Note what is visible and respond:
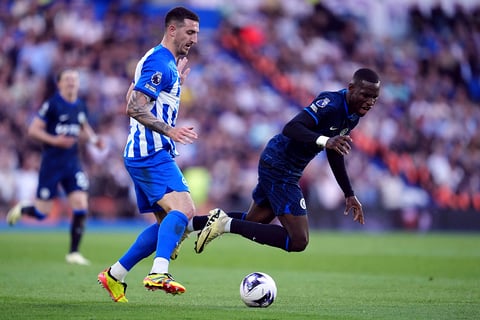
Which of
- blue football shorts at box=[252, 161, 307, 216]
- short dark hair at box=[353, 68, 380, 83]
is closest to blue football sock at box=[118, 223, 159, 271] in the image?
blue football shorts at box=[252, 161, 307, 216]

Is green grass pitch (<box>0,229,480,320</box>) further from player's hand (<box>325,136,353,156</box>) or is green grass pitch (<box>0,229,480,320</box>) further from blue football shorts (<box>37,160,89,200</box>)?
player's hand (<box>325,136,353,156</box>)

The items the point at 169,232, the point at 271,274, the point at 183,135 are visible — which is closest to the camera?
the point at 183,135

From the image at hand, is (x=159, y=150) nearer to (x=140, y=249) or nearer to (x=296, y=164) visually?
(x=140, y=249)

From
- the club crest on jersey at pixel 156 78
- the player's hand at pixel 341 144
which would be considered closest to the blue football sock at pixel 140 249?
the club crest on jersey at pixel 156 78

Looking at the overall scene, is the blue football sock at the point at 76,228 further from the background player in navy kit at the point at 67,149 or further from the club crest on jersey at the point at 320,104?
the club crest on jersey at the point at 320,104

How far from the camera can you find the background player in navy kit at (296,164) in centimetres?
912

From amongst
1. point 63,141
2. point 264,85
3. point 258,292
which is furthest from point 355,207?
point 264,85

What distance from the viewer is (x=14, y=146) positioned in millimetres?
23500

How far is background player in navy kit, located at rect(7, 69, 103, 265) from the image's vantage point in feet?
46.5

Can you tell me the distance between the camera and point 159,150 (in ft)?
28.3

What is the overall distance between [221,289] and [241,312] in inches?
92.2

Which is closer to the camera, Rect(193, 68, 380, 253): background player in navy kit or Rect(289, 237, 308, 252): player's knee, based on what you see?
Rect(193, 68, 380, 253): background player in navy kit

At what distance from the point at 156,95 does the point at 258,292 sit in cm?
210

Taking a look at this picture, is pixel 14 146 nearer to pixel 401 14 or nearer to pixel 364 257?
pixel 364 257
